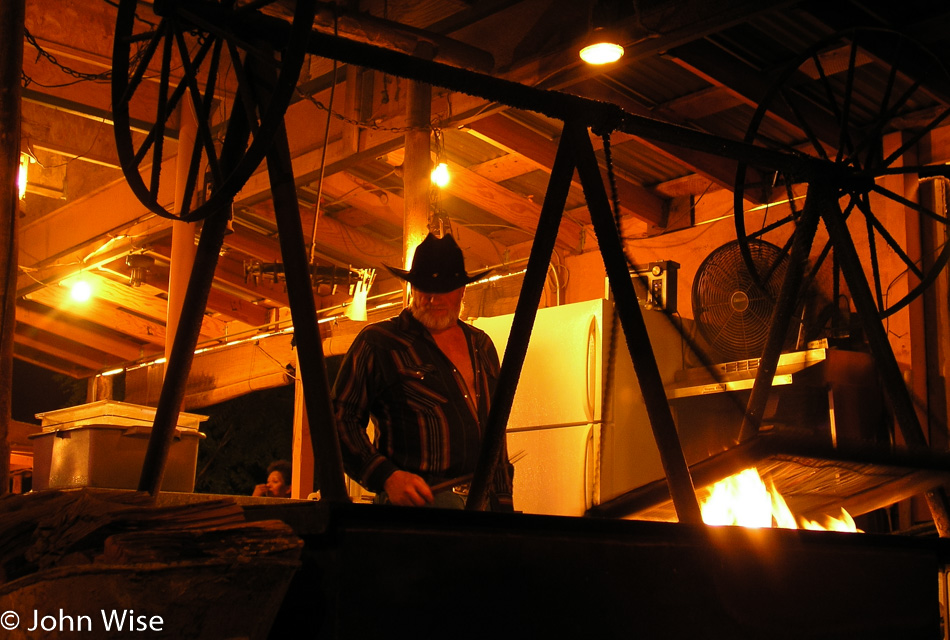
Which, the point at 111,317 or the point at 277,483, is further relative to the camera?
the point at 111,317

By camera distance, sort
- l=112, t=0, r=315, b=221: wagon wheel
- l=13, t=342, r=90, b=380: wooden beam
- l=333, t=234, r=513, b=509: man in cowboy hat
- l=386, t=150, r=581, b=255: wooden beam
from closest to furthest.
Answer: l=112, t=0, r=315, b=221: wagon wheel
l=333, t=234, r=513, b=509: man in cowboy hat
l=386, t=150, r=581, b=255: wooden beam
l=13, t=342, r=90, b=380: wooden beam

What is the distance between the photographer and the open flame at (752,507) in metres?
3.64

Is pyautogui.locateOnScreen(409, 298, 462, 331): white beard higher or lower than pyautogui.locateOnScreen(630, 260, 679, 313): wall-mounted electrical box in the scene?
lower

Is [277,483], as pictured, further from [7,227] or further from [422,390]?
[422,390]

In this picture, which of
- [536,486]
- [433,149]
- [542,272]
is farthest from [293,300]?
[433,149]

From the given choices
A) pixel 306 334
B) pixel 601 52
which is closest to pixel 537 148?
pixel 601 52

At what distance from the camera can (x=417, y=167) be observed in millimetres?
6746

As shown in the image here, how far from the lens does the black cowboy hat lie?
146 inches

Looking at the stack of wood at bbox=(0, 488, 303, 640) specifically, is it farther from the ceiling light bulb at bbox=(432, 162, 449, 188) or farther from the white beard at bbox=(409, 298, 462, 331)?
the ceiling light bulb at bbox=(432, 162, 449, 188)

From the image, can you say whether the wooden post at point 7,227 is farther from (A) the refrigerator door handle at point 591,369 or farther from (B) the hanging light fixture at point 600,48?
(A) the refrigerator door handle at point 591,369

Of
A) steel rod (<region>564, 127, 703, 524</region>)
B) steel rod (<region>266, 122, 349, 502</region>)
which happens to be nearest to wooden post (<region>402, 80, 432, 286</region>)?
steel rod (<region>564, 127, 703, 524</region>)

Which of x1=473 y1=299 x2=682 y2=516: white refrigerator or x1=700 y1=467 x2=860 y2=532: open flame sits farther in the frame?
x1=473 y1=299 x2=682 y2=516: white refrigerator

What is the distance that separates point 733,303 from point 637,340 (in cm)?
424

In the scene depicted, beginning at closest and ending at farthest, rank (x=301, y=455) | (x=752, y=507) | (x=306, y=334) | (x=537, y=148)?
1. (x=306, y=334)
2. (x=752, y=507)
3. (x=537, y=148)
4. (x=301, y=455)
